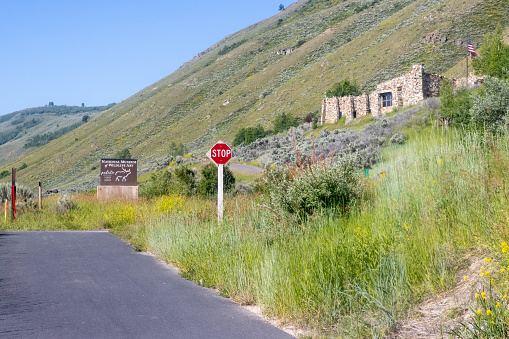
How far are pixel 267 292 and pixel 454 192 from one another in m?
2.86

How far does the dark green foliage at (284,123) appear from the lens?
7294 cm

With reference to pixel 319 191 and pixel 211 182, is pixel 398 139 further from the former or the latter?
pixel 319 191

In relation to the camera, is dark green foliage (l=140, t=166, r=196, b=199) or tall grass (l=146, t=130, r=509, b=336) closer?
tall grass (l=146, t=130, r=509, b=336)

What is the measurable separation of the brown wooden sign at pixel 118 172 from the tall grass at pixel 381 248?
19782 mm

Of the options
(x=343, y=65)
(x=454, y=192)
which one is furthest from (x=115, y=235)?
(x=343, y=65)

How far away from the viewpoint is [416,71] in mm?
52781

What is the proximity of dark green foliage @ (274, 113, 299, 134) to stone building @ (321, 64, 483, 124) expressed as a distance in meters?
12.9

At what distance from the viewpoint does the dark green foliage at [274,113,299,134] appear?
72.9 metres

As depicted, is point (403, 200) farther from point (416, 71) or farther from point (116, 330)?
point (416, 71)

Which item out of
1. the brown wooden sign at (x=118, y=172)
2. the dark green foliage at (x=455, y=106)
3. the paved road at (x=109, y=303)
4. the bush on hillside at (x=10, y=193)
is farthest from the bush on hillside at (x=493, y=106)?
the bush on hillside at (x=10, y=193)

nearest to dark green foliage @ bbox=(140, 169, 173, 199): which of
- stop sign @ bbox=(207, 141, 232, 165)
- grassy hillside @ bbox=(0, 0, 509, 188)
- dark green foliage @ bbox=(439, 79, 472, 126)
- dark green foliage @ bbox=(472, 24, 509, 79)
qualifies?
stop sign @ bbox=(207, 141, 232, 165)

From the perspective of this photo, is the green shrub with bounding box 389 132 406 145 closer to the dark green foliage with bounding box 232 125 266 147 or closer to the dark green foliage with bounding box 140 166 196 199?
the dark green foliage with bounding box 140 166 196 199

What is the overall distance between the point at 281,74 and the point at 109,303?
112 m

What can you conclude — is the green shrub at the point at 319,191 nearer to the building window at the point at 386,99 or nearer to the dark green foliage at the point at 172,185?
the dark green foliage at the point at 172,185
